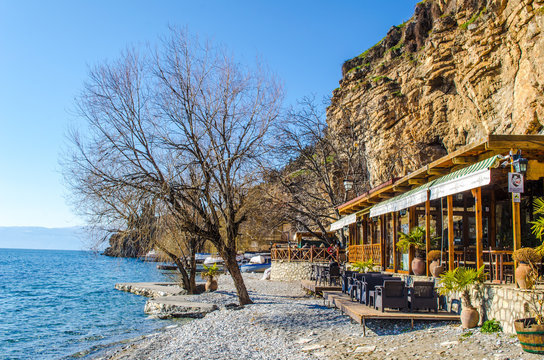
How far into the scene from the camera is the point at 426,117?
2753 centimetres

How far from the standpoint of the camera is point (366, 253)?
59.3 feet

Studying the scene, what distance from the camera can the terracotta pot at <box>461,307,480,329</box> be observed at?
26.6ft

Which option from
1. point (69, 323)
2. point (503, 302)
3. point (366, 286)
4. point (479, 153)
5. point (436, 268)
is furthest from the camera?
point (69, 323)

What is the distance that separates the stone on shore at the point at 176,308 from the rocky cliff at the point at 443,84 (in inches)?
553

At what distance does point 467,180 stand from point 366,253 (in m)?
9.77

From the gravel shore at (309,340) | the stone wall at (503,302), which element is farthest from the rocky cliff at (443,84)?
the gravel shore at (309,340)

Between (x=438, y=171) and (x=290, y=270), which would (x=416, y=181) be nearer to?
(x=438, y=171)

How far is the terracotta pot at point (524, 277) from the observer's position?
23.8 feet

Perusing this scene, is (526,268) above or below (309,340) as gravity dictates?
above

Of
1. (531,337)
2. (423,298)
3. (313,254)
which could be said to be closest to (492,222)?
(423,298)

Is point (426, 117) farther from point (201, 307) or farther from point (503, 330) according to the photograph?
point (503, 330)

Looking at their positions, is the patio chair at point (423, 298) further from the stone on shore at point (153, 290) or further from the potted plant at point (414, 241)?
the stone on shore at point (153, 290)

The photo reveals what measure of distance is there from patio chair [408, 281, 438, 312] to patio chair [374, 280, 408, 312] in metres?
0.18

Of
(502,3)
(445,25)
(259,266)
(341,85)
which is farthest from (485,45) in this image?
(259,266)
